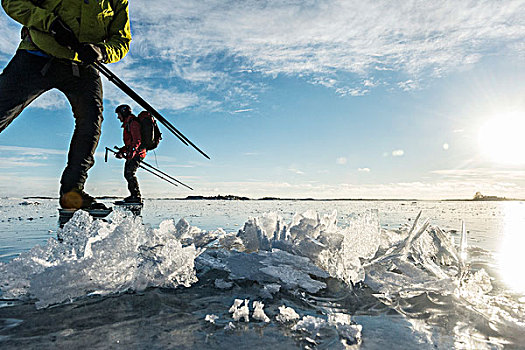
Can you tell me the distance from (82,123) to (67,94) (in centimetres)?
32

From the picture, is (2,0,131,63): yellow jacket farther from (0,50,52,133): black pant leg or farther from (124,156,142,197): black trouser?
(124,156,142,197): black trouser

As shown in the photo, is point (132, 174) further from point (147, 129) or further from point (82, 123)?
point (82, 123)

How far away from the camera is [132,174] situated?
22.5ft

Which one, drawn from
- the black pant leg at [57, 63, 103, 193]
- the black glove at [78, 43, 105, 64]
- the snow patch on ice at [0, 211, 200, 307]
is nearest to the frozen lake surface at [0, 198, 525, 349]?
the snow patch on ice at [0, 211, 200, 307]

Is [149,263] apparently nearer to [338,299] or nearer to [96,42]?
[338,299]

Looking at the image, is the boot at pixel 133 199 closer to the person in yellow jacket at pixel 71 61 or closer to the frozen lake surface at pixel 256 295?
the person in yellow jacket at pixel 71 61

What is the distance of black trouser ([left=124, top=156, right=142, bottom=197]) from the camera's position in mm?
6789

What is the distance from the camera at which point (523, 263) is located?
2.33 metres

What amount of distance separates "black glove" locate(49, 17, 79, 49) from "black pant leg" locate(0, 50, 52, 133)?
272 millimetres

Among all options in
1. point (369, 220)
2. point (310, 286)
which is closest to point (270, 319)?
point (310, 286)

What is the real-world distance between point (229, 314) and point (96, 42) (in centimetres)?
303

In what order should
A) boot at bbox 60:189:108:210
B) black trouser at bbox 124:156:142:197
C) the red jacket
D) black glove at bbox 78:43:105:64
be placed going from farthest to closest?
the red jacket < black trouser at bbox 124:156:142:197 < boot at bbox 60:189:108:210 < black glove at bbox 78:43:105:64

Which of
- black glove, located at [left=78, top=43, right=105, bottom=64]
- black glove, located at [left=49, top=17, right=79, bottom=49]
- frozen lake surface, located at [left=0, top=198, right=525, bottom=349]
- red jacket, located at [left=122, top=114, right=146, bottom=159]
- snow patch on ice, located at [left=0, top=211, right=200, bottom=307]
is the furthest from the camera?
red jacket, located at [left=122, top=114, right=146, bottom=159]

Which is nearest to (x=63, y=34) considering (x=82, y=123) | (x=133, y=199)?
(x=82, y=123)
